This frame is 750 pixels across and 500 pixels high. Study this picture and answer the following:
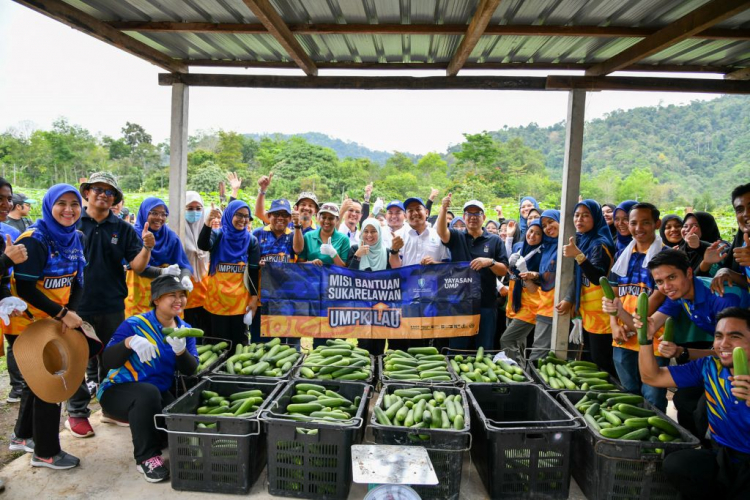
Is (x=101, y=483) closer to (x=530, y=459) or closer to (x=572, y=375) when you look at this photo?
(x=530, y=459)

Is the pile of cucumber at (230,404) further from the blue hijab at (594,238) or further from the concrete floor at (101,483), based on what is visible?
the blue hijab at (594,238)

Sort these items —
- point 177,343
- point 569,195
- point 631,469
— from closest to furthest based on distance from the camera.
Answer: point 631,469
point 177,343
point 569,195

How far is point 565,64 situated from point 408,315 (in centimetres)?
382

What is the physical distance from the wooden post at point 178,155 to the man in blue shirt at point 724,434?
240 inches

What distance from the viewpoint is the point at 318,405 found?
4246 mm

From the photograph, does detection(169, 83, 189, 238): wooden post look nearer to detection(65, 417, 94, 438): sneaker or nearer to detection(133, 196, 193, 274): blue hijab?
detection(133, 196, 193, 274): blue hijab

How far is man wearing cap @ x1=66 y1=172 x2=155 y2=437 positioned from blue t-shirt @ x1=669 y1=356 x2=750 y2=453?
554 centimetres

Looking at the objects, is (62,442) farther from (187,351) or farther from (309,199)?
(309,199)

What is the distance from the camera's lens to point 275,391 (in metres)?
4.45

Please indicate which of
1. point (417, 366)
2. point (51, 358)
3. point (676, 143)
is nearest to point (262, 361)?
point (417, 366)

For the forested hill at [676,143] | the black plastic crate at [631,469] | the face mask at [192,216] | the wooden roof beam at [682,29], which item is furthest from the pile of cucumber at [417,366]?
the forested hill at [676,143]

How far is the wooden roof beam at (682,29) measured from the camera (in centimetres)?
412

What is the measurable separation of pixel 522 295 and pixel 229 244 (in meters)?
3.99

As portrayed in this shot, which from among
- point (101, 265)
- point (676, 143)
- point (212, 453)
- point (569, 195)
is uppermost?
point (676, 143)
